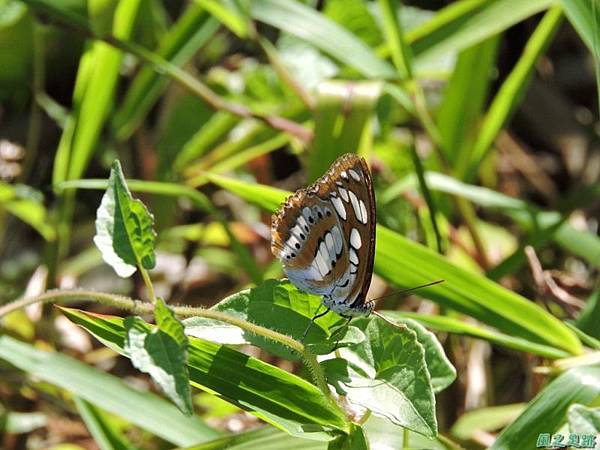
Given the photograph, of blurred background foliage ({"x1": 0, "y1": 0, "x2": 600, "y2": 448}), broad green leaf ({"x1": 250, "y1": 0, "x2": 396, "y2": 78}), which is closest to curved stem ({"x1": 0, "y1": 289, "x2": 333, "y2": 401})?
blurred background foliage ({"x1": 0, "y1": 0, "x2": 600, "y2": 448})

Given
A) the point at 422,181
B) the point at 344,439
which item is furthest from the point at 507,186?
the point at 344,439

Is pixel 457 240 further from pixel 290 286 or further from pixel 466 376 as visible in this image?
pixel 290 286

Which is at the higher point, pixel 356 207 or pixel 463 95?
pixel 463 95

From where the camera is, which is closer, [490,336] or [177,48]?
[490,336]

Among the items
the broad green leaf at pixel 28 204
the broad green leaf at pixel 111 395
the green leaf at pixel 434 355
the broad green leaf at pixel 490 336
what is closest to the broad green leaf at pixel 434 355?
the green leaf at pixel 434 355

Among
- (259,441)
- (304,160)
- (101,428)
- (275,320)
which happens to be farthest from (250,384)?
(304,160)

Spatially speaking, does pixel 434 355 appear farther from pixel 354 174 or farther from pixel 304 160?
pixel 304 160
